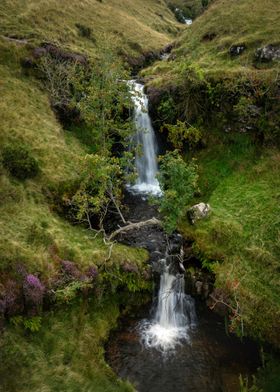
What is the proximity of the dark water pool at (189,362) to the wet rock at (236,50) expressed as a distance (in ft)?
121

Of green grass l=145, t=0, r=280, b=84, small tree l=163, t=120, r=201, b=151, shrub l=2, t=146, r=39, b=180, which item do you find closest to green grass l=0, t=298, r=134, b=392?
shrub l=2, t=146, r=39, b=180

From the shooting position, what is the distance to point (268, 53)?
142 feet

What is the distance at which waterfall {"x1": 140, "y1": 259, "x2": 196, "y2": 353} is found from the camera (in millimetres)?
23188

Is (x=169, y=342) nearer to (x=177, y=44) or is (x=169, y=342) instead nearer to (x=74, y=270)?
(x=74, y=270)

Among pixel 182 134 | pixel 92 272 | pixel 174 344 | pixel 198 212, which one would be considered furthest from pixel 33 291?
pixel 182 134

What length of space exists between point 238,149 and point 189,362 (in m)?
23.0

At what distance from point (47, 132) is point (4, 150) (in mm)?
8179

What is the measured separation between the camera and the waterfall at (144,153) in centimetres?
3950

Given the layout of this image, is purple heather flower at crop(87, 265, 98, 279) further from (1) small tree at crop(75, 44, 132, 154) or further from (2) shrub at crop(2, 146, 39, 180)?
(1) small tree at crop(75, 44, 132, 154)

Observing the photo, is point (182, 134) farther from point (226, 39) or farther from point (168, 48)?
point (168, 48)

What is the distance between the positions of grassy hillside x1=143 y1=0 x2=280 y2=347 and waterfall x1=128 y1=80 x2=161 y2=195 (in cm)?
187

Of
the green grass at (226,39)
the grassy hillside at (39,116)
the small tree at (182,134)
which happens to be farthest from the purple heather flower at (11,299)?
the green grass at (226,39)

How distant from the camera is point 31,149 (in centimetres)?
3316

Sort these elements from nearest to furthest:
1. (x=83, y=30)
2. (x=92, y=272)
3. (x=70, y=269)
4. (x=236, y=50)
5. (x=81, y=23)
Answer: (x=70, y=269)
(x=92, y=272)
(x=236, y=50)
(x=83, y=30)
(x=81, y=23)
